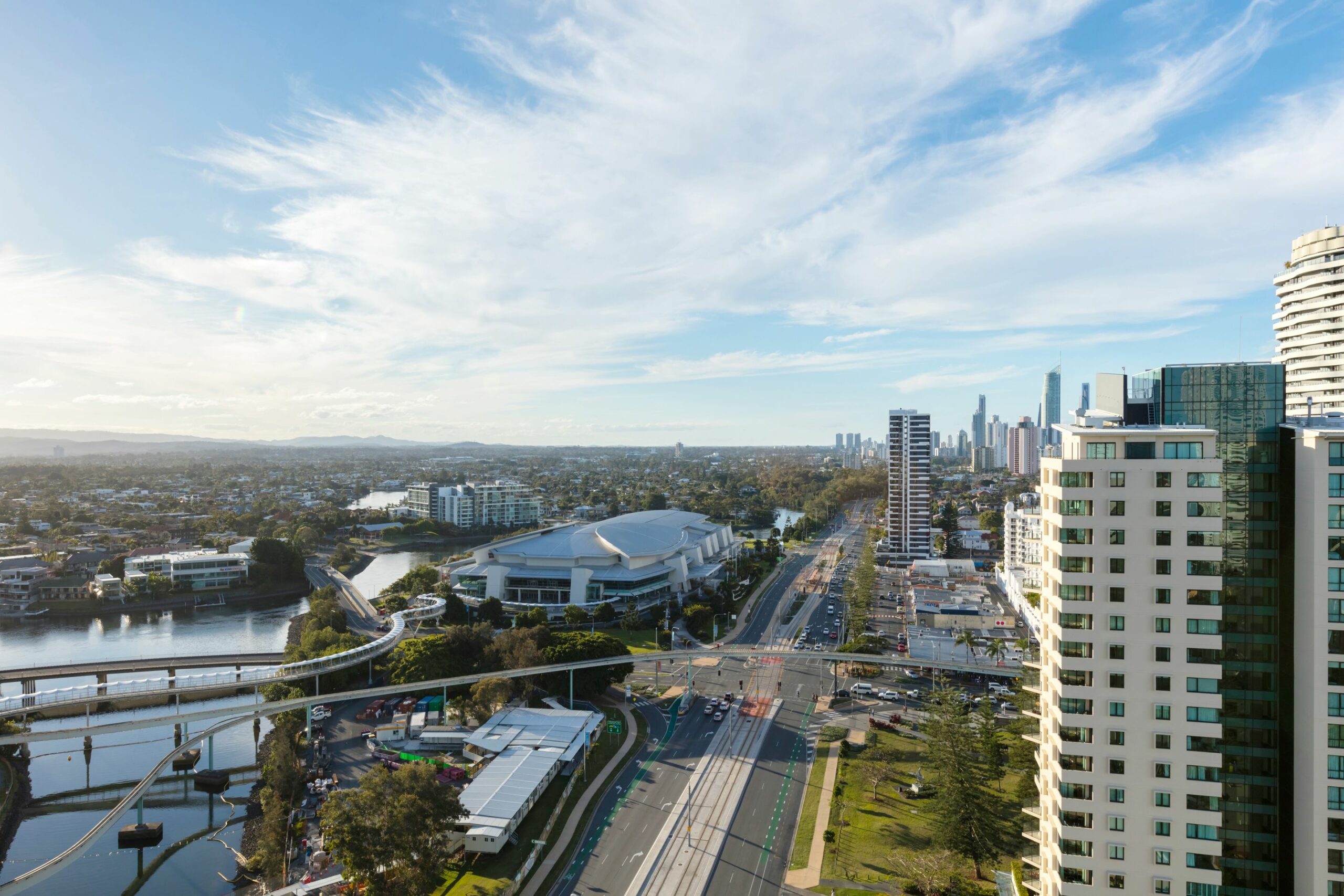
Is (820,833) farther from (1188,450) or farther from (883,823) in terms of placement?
(1188,450)

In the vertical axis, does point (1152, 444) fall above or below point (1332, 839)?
above

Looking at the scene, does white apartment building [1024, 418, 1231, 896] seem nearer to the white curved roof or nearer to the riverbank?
the white curved roof

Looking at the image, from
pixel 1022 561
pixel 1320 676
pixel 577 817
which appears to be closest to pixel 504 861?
pixel 577 817

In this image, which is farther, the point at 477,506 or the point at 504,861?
the point at 477,506

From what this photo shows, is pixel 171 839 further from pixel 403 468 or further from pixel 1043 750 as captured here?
pixel 403 468

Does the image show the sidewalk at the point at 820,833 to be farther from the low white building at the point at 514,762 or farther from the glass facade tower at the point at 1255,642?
the glass facade tower at the point at 1255,642

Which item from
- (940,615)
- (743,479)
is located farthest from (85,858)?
(743,479)

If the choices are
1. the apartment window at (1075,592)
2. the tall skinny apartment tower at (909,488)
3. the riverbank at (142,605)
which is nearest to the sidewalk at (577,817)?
the apartment window at (1075,592)
